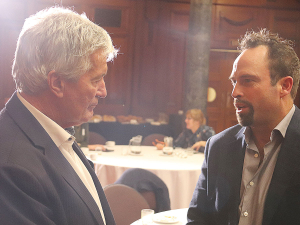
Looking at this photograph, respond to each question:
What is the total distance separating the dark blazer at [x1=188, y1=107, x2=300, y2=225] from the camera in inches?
58.9

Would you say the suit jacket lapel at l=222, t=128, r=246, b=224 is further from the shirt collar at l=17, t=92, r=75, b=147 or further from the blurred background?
the blurred background

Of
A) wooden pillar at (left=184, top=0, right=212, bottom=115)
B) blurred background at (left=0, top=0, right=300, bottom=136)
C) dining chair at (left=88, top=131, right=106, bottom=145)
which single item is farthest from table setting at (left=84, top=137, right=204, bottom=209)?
blurred background at (left=0, top=0, right=300, bottom=136)

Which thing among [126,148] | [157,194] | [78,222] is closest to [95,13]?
[126,148]

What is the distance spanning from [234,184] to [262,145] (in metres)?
0.25

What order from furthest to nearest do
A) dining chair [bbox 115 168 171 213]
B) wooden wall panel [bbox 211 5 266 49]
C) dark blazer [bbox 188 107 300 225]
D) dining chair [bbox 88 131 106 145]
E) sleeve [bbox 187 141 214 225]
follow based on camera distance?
wooden wall panel [bbox 211 5 266 49]
dining chair [bbox 88 131 106 145]
dining chair [bbox 115 168 171 213]
sleeve [bbox 187 141 214 225]
dark blazer [bbox 188 107 300 225]

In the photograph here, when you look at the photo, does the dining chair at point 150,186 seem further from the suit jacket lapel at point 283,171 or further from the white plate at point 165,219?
the suit jacket lapel at point 283,171

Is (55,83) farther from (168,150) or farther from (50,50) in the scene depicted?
(168,150)

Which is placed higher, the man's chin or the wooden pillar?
the wooden pillar

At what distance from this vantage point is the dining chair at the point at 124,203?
2.28 m

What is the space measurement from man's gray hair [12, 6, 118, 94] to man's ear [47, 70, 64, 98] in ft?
0.04

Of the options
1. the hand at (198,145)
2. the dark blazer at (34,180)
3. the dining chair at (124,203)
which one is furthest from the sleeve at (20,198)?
the hand at (198,145)

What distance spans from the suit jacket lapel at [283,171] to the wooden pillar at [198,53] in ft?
17.8

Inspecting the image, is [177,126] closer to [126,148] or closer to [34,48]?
[126,148]

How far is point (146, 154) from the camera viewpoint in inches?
168
